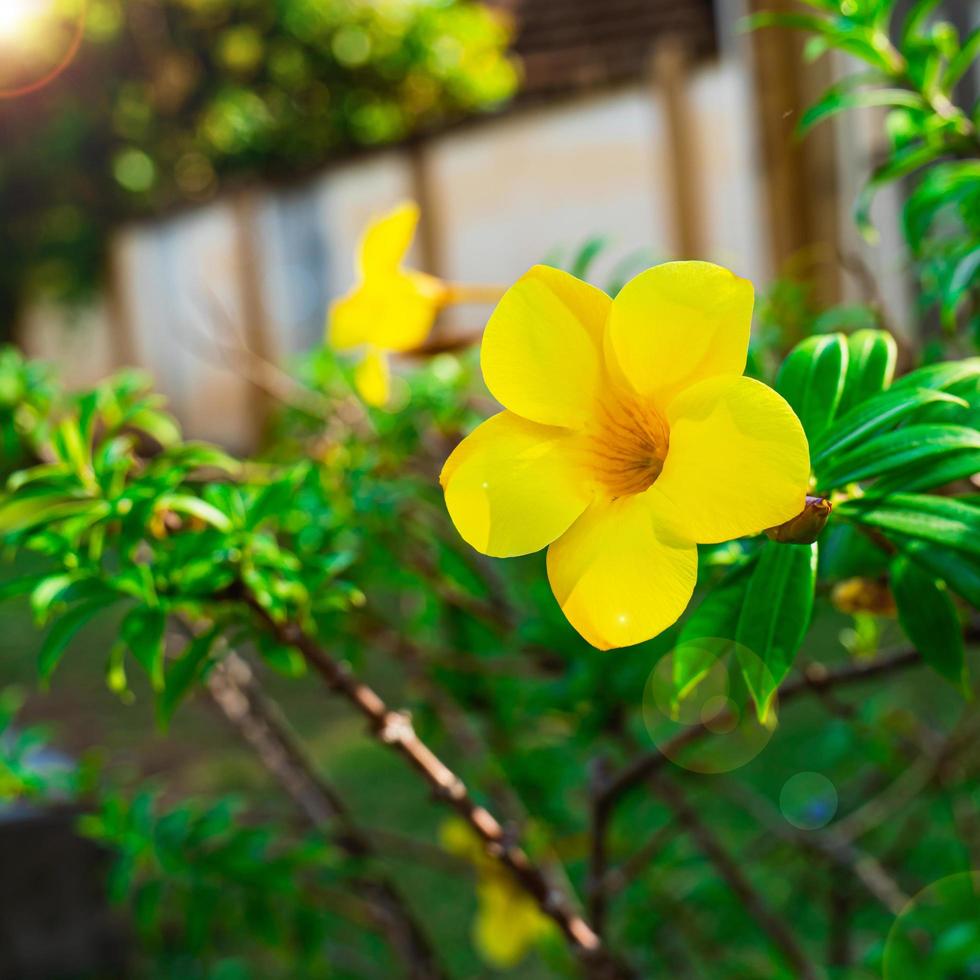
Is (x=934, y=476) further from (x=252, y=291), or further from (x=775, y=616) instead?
(x=252, y=291)

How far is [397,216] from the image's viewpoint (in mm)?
1022

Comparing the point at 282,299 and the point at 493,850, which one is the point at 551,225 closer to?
the point at 282,299

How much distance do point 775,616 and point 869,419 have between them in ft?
0.28

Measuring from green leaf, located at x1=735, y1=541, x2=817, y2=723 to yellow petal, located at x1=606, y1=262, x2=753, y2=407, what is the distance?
87 mm

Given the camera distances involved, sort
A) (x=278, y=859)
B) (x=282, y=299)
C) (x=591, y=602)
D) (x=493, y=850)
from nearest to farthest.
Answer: (x=591, y=602)
(x=493, y=850)
(x=278, y=859)
(x=282, y=299)

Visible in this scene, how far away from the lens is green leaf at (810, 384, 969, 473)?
1.43ft

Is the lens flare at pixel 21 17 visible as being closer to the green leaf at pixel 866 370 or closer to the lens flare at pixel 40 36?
the lens flare at pixel 40 36

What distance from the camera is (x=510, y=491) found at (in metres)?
→ 0.43

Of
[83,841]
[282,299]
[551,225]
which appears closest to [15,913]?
[83,841]

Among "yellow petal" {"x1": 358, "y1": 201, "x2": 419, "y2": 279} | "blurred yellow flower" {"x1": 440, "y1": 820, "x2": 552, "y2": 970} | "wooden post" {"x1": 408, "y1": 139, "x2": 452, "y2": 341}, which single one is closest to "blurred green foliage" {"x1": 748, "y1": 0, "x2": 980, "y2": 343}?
"yellow petal" {"x1": 358, "y1": 201, "x2": 419, "y2": 279}

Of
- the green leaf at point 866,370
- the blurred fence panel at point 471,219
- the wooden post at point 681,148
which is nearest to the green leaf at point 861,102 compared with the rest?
the green leaf at point 866,370

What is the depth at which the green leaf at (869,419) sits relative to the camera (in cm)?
43

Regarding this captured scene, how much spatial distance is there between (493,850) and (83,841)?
5.78ft

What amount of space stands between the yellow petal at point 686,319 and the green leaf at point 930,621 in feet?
0.45
